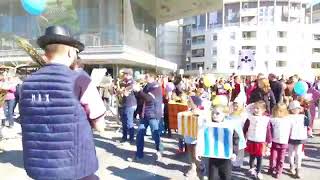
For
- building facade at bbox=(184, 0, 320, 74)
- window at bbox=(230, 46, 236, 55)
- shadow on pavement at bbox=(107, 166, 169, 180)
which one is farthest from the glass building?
window at bbox=(230, 46, 236, 55)

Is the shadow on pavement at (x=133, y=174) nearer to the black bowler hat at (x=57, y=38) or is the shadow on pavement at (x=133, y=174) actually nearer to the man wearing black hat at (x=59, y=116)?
the man wearing black hat at (x=59, y=116)

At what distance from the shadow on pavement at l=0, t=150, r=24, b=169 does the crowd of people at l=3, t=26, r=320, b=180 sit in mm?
2084

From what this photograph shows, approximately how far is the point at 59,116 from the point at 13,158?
20.9 ft

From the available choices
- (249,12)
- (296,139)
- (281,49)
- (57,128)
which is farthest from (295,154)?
(249,12)

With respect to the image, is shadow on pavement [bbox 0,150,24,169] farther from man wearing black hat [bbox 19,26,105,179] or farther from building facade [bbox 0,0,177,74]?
building facade [bbox 0,0,177,74]

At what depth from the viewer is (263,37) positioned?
8431cm

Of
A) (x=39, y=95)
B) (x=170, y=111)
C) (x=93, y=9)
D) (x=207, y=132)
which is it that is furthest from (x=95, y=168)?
(x=93, y=9)

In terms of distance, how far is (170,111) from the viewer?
36.0ft

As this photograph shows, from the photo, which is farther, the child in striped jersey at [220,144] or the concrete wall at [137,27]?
the concrete wall at [137,27]

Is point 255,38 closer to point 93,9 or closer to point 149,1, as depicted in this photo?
point 149,1

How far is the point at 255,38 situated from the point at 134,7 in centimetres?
5075

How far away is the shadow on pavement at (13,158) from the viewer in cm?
852

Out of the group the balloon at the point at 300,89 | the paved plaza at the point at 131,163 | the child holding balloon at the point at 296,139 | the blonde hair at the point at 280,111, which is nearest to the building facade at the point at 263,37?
the balloon at the point at 300,89

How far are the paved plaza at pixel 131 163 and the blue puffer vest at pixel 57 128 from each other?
459 centimetres
